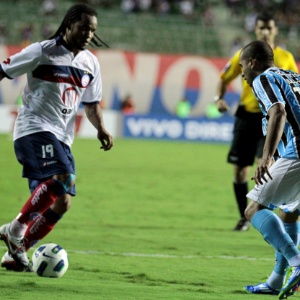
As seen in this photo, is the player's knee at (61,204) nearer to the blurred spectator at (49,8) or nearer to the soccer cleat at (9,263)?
the soccer cleat at (9,263)

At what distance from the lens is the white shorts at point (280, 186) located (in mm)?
5730

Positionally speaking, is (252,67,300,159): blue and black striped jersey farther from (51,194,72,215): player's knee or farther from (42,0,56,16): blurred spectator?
(42,0,56,16): blurred spectator

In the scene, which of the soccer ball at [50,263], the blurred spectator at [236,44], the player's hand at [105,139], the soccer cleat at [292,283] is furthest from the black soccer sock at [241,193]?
the blurred spectator at [236,44]

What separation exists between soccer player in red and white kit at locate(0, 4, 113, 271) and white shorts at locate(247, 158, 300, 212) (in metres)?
1.60

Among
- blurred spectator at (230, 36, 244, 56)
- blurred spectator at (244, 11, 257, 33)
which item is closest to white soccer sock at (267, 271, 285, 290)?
blurred spectator at (230, 36, 244, 56)

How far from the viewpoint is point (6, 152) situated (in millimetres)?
20406

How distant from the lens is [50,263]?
6.42 metres

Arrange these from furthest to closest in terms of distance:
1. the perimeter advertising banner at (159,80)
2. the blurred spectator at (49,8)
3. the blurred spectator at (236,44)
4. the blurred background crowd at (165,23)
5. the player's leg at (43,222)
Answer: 1. the blurred spectator at (236,44)
2. the perimeter advertising banner at (159,80)
3. the blurred spectator at (49,8)
4. the blurred background crowd at (165,23)
5. the player's leg at (43,222)

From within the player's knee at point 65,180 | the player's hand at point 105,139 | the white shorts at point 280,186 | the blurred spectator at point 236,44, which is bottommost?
the blurred spectator at point 236,44

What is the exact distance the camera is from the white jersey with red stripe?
6.61m

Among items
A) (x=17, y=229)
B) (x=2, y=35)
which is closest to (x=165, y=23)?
A: (x=2, y=35)

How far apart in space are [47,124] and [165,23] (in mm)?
24116

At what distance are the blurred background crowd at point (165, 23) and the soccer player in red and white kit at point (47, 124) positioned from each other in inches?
863

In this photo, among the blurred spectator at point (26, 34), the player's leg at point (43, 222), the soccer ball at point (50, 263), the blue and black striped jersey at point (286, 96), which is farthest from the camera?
the blurred spectator at point (26, 34)
